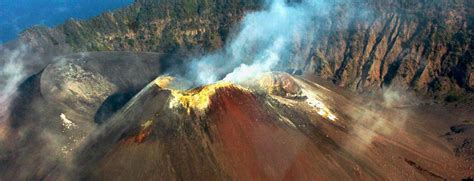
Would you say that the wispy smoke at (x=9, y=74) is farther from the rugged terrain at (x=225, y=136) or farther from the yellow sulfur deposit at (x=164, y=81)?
the yellow sulfur deposit at (x=164, y=81)

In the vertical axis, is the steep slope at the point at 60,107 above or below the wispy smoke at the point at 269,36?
above

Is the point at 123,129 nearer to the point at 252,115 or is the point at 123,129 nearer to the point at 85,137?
the point at 85,137

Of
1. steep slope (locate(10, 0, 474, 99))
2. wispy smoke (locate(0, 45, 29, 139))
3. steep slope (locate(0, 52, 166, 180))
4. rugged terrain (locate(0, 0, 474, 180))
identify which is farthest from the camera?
steep slope (locate(10, 0, 474, 99))

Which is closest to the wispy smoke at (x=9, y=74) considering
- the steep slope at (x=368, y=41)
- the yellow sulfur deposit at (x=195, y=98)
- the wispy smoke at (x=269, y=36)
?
the steep slope at (x=368, y=41)

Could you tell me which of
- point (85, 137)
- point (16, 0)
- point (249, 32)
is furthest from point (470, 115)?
point (16, 0)

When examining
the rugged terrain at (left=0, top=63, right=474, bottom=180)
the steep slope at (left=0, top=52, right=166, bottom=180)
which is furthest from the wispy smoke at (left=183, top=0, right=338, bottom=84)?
the rugged terrain at (left=0, top=63, right=474, bottom=180)

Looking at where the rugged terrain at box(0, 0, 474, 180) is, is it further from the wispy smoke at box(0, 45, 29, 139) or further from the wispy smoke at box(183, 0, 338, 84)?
the wispy smoke at box(183, 0, 338, 84)
